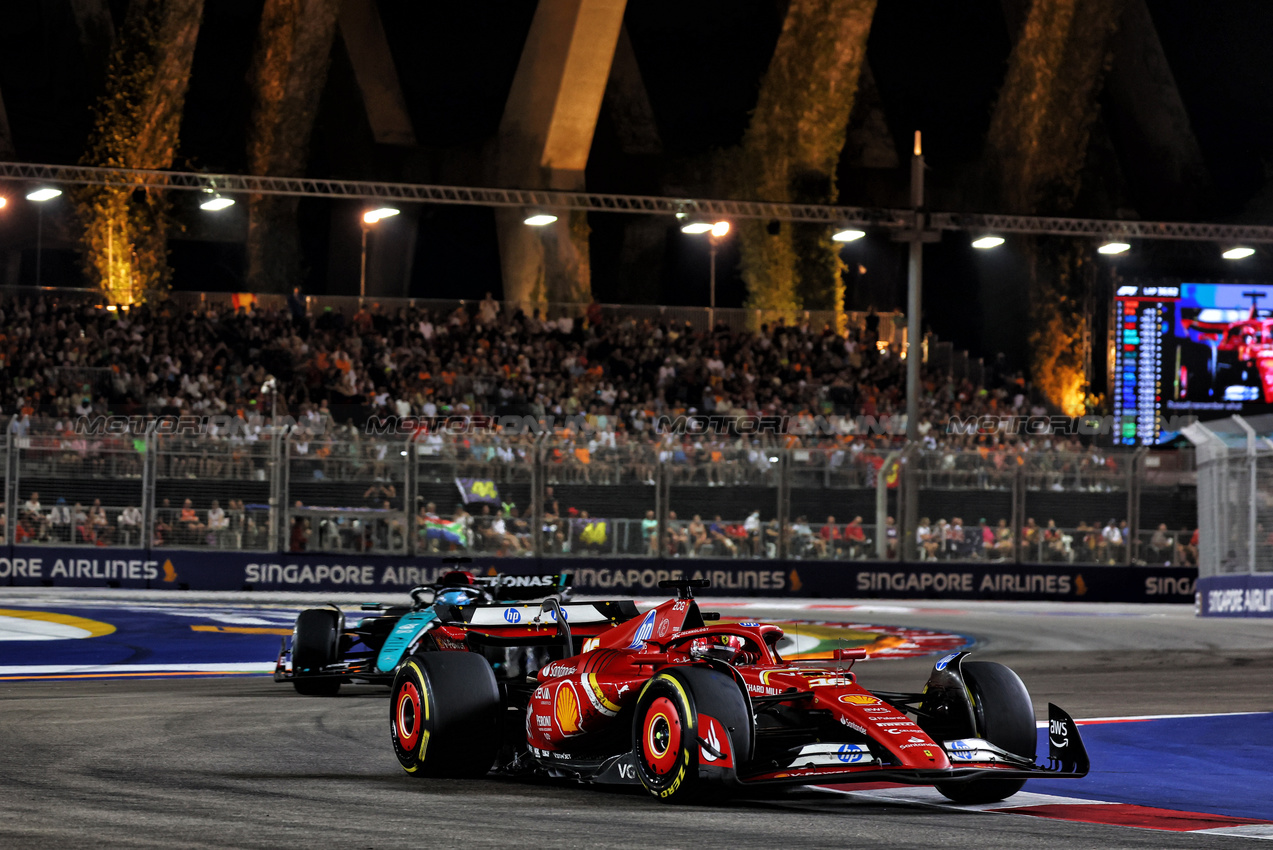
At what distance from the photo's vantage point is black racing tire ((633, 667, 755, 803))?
702 centimetres

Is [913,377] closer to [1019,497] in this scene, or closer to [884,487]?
[884,487]

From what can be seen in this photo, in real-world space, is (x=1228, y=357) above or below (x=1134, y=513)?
above

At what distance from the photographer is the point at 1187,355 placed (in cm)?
3341

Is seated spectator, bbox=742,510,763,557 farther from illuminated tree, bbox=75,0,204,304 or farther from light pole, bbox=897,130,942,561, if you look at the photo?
illuminated tree, bbox=75,0,204,304

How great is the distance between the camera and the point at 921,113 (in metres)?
47.9

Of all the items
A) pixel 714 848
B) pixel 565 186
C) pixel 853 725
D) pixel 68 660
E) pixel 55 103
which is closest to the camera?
pixel 714 848

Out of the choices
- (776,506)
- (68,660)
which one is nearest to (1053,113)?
(776,506)

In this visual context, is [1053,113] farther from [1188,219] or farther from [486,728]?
[486,728]

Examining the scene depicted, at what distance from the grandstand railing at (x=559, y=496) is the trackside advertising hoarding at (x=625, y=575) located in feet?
0.79

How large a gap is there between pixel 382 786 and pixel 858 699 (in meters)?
2.36

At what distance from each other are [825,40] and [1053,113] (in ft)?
18.4

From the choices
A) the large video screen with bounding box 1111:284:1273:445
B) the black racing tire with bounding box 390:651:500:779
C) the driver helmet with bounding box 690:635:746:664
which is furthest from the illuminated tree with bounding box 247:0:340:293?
the driver helmet with bounding box 690:635:746:664

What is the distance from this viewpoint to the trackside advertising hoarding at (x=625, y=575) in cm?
2508

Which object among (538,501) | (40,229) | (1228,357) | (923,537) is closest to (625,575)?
(538,501)
